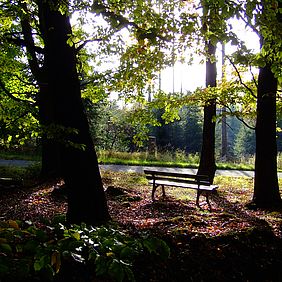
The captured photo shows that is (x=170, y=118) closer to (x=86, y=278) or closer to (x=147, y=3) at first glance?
(x=147, y=3)

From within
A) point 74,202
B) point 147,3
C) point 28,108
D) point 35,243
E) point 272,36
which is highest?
point 147,3

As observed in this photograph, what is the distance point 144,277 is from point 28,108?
3298 mm

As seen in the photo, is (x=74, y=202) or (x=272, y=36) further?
(x=74, y=202)

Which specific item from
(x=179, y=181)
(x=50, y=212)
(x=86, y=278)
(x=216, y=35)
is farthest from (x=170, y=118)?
(x=86, y=278)

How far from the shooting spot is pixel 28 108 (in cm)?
517

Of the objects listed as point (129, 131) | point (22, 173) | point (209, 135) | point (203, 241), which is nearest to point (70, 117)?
point (203, 241)

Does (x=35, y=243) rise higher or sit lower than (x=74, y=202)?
higher

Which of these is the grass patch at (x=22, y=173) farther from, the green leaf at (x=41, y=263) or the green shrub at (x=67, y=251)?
the green leaf at (x=41, y=263)

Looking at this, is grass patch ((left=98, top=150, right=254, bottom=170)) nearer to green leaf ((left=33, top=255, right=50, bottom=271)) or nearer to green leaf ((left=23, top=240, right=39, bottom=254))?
green leaf ((left=23, top=240, right=39, bottom=254))

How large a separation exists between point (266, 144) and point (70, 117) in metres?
5.11

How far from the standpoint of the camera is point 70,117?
468 centimetres

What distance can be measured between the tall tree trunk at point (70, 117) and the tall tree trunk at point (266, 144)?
4.69 m

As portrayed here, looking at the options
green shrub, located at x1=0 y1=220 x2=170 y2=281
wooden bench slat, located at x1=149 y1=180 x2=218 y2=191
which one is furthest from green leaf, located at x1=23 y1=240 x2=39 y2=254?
wooden bench slat, located at x1=149 y1=180 x2=218 y2=191

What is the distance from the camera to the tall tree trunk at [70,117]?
4672 millimetres
